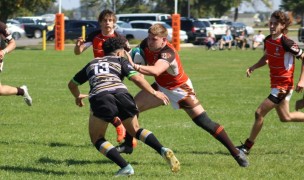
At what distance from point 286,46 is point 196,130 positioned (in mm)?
3184

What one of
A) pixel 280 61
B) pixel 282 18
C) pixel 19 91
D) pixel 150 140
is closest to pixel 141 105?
pixel 150 140

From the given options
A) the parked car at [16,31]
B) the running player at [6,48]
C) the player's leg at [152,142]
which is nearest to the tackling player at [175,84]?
the player's leg at [152,142]

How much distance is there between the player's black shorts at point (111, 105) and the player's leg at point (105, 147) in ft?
0.41

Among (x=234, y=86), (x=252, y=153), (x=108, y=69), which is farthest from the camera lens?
(x=234, y=86)

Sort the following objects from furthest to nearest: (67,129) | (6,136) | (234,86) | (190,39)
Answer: (190,39) < (234,86) < (67,129) < (6,136)

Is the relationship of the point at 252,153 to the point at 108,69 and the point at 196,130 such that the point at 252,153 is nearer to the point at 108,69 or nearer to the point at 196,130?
the point at 196,130

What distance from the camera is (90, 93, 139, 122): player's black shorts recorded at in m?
7.54

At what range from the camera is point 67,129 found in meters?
11.9

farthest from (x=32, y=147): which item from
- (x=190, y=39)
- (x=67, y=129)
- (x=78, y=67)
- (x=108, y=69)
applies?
(x=190, y=39)

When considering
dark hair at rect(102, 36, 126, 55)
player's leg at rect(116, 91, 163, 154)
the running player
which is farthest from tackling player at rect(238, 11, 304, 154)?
the running player

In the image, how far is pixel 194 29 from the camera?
55219 millimetres

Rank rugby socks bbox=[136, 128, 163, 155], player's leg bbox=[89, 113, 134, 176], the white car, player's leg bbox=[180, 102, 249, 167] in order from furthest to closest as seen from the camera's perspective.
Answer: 1. the white car
2. player's leg bbox=[180, 102, 249, 167]
3. rugby socks bbox=[136, 128, 163, 155]
4. player's leg bbox=[89, 113, 134, 176]

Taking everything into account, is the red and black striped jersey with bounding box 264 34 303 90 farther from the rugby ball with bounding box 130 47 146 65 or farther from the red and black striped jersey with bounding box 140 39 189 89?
the rugby ball with bounding box 130 47 146 65

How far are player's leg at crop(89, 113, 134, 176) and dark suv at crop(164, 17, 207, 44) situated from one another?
46150mm
